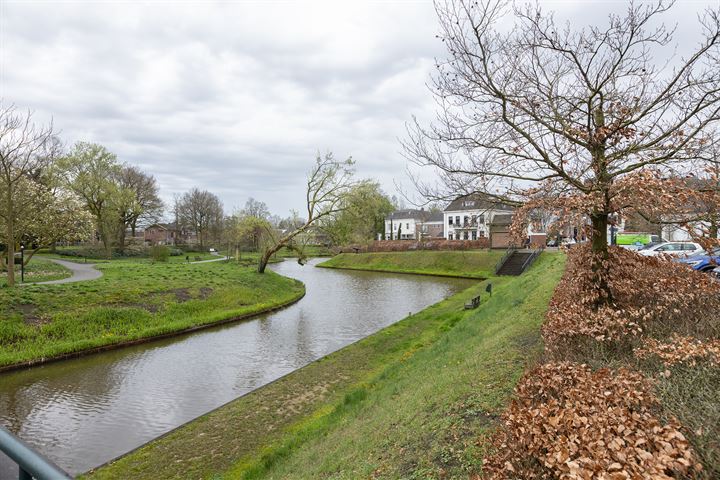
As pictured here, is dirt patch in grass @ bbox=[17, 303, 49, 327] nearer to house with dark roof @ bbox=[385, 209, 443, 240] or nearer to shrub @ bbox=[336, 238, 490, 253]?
shrub @ bbox=[336, 238, 490, 253]

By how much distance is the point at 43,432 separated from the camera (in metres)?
9.89

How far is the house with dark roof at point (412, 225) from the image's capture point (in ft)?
290

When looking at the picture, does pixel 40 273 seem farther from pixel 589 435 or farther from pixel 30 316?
pixel 589 435

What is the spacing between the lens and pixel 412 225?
94.1 m

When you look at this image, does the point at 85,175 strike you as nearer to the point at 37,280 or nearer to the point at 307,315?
the point at 37,280

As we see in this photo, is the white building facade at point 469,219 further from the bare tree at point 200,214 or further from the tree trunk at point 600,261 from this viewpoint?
the bare tree at point 200,214

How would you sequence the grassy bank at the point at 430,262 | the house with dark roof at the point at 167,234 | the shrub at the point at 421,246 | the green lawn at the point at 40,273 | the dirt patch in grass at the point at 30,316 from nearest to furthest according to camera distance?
the dirt patch in grass at the point at 30,316 < the green lawn at the point at 40,273 < the grassy bank at the point at 430,262 < the shrub at the point at 421,246 < the house with dark roof at the point at 167,234

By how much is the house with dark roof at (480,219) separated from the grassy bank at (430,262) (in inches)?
130

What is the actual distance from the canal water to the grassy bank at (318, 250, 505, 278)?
23602mm

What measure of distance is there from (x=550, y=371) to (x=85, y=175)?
5518 cm

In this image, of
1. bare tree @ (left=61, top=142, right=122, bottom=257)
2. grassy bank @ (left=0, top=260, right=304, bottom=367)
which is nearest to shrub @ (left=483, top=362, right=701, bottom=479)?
grassy bank @ (left=0, top=260, right=304, bottom=367)

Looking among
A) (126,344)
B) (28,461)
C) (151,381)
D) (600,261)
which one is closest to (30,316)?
(126,344)

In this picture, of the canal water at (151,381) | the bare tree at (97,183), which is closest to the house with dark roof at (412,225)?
the bare tree at (97,183)

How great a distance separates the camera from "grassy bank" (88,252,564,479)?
547 centimetres
